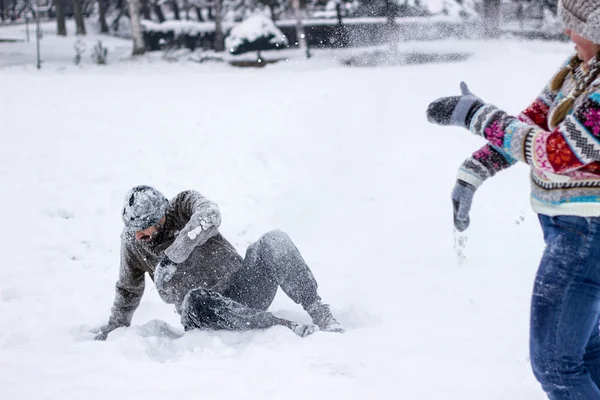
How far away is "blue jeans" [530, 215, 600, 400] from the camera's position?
2113mm

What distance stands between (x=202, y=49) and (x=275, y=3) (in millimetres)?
4416

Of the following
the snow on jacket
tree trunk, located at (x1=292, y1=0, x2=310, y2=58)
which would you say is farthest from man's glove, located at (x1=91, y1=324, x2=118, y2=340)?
tree trunk, located at (x1=292, y1=0, x2=310, y2=58)

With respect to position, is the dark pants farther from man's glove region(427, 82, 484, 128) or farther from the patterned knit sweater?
the patterned knit sweater

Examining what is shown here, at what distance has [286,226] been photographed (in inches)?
261

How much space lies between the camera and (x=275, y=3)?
2756cm

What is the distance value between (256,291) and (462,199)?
1.67m

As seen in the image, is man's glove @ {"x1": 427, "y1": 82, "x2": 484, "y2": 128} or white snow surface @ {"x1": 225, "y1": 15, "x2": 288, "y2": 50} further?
white snow surface @ {"x1": 225, "y1": 15, "x2": 288, "y2": 50}

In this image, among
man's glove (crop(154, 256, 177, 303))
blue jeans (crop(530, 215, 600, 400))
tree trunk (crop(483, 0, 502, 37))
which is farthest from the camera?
tree trunk (crop(483, 0, 502, 37))

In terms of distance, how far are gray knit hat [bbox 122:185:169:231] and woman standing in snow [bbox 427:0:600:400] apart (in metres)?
2.00

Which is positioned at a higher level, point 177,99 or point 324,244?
point 177,99

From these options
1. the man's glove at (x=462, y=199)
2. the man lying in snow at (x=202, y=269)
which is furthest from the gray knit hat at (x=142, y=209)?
the man's glove at (x=462, y=199)

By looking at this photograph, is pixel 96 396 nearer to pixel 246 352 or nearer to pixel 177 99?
pixel 246 352

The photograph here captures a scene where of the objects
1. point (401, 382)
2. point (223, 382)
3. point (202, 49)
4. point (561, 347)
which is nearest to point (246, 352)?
point (223, 382)

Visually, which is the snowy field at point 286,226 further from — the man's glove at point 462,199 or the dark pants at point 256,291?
the man's glove at point 462,199
